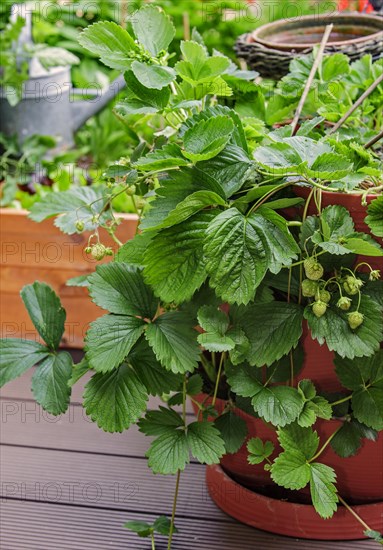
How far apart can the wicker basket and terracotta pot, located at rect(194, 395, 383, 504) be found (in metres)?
0.56

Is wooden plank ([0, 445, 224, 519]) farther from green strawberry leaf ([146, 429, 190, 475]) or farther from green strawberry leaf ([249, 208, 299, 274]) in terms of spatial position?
green strawberry leaf ([249, 208, 299, 274])

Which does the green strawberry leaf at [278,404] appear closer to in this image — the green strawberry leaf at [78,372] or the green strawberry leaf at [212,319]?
the green strawberry leaf at [212,319]

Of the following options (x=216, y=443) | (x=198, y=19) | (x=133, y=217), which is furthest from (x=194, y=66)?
(x=198, y=19)

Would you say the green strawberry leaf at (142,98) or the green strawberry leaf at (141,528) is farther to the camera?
the green strawberry leaf at (141,528)

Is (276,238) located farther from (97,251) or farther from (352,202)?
(97,251)

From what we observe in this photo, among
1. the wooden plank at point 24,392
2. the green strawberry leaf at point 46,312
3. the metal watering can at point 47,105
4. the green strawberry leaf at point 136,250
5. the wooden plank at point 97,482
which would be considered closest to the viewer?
the green strawberry leaf at point 136,250

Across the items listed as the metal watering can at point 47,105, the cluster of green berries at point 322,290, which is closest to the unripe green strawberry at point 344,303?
the cluster of green berries at point 322,290

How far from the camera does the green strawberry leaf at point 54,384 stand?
0.86 m

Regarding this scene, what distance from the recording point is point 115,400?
0.82 metres

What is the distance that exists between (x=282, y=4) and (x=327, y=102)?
1499 mm

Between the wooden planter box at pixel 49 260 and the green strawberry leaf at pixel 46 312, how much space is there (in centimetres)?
44

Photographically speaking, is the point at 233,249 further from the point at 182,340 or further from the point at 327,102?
the point at 327,102

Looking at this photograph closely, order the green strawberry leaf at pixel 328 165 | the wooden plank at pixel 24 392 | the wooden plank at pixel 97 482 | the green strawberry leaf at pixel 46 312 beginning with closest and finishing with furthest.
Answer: the green strawberry leaf at pixel 328 165 → the green strawberry leaf at pixel 46 312 → the wooden plank at pixel 97 482 → the wooden plank at pixel 24 392

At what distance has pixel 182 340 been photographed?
83 cm
